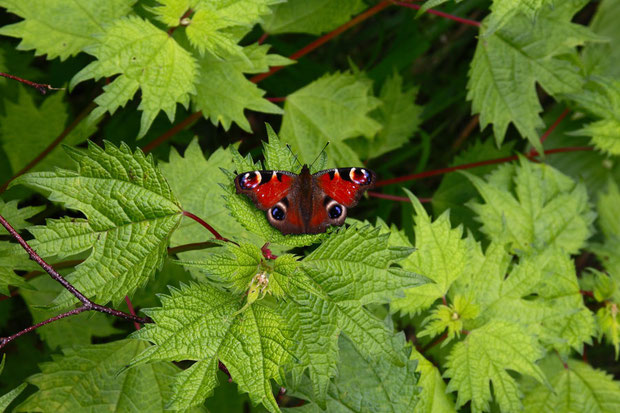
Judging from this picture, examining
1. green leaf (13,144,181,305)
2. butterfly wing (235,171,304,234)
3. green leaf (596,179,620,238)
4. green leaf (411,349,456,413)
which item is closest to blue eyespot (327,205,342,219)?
butterfly wing (235,171,304,234)

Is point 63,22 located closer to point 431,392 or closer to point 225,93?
point 225,93

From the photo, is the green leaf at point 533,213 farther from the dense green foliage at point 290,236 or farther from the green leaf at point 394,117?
the green leaf at point 394,117

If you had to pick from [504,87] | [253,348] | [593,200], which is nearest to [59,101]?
[253,348]

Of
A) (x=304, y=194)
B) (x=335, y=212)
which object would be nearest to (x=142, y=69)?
(x=304, y=194)

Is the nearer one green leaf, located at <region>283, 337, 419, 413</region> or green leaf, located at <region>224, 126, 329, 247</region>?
green leaf, located at <region>224, 126, 329, 247</region>

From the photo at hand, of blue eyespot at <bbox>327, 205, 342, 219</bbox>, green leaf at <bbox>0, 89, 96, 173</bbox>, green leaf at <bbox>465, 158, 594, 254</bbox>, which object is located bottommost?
green leaf at <bbox>465, 158, 594, 254</bbox>

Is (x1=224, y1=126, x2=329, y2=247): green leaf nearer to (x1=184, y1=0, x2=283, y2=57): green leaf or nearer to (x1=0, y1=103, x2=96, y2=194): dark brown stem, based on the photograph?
(x1=184, y1=0, x2=283, y2=57): green leaf

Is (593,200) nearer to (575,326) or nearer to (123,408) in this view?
(575,326)
